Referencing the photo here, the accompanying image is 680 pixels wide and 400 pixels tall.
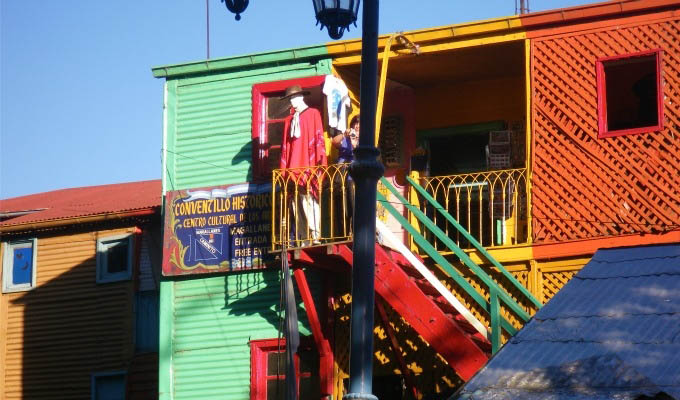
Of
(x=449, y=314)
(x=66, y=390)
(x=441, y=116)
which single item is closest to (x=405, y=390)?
(x=449, y=314)

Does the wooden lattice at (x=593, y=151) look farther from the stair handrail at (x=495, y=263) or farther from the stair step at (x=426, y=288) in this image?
the stair step at (x=426, y=288)

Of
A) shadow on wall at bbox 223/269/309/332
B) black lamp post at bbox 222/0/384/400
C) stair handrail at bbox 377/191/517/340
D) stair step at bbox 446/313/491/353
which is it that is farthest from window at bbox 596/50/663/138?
black lamp post at bbox 222/0/384/400

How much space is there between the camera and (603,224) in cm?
1730

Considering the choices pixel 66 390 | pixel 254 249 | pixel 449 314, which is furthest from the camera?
pixel 66 390

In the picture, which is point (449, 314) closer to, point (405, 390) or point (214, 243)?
point (405, 390)

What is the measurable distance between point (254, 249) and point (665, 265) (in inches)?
288

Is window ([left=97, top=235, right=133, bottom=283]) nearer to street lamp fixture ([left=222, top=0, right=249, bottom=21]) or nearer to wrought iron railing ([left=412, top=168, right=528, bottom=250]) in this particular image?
wrought iron railing ([left=412, top=168, right=528, bottom=250])

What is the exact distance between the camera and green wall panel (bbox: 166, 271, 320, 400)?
61.9 ft

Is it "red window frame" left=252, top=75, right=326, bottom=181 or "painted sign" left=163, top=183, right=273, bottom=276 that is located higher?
"red window frame" left=252, top=75, right=326, bottom=181

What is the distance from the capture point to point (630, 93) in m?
19.5

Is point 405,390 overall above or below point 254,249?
below

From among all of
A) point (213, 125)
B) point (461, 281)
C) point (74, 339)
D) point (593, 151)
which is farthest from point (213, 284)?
point (593, 151)

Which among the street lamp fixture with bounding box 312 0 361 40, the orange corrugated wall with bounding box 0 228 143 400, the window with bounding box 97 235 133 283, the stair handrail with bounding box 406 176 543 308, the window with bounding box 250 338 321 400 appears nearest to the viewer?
the street lamp fixture with bounding box 312 0 361 40

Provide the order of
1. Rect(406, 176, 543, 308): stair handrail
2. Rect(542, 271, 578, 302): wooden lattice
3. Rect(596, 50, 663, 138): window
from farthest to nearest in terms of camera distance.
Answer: Rect(596, 50, 663, 138): window, Rect(542, 271, 578, 302): wooden lattice, Rect(406, 176, 543, 308): stair handrail
